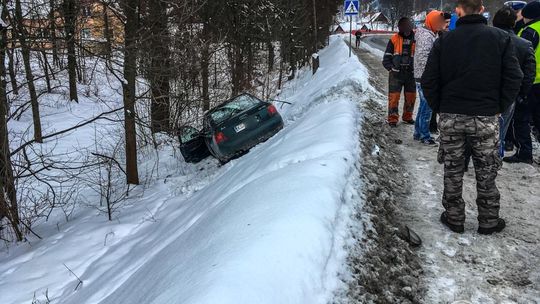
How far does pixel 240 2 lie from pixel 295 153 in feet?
47.1

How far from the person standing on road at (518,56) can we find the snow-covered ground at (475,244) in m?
0.82

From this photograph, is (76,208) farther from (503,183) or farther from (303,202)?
(503,183)

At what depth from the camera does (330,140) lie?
6.01 meters

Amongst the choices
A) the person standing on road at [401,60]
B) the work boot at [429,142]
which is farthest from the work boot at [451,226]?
the person standing on road at [401,60]

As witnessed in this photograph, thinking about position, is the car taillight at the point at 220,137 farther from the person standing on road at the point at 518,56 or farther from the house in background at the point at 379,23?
the house in background at the point at 379,23

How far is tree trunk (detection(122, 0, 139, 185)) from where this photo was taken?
826cm

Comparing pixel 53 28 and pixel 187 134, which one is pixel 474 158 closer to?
pixel 53 28

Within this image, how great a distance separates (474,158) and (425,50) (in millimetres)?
3170

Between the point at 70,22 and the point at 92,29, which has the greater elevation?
the point at 70,22

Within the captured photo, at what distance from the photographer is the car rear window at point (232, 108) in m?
10.1

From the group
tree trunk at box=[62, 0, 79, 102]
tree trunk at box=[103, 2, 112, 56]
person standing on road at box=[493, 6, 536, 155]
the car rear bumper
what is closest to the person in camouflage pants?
A: person standing on road at box=[493, 6, 536, 155]

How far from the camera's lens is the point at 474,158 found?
392 centimetres

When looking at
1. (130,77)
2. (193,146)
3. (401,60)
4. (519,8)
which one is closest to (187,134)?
(193,146)

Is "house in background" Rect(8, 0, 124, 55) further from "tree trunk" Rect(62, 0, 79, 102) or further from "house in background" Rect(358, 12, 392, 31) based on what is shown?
"house in background" Rect(358, 12, 392, 31)
